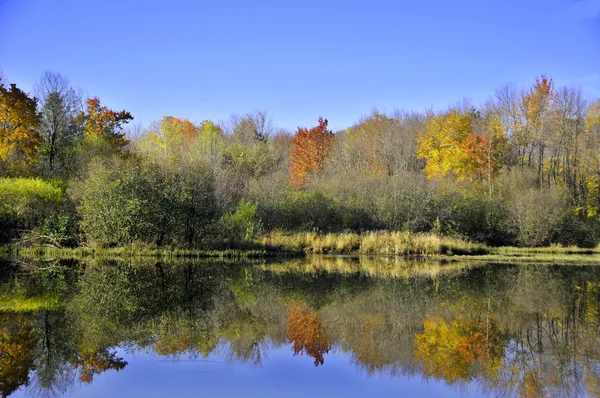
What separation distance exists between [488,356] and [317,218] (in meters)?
21.6

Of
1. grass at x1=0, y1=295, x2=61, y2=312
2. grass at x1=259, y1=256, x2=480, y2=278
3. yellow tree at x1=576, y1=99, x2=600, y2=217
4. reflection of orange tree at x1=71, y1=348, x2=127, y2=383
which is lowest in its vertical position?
reflection of orange tree at x1=71, y1=348, x2=127, y2=383

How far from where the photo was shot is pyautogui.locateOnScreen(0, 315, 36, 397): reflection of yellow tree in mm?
6943

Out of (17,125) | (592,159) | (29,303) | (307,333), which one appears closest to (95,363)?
(307,333)

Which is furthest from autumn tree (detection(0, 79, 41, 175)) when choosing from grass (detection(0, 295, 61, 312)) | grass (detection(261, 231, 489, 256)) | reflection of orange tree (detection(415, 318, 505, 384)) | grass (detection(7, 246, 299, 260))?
reflection of orange tree (detection(415, 318, 505, 384))

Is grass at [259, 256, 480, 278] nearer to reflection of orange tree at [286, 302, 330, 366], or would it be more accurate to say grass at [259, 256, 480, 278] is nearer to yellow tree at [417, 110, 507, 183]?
reflection of orange tree at [286, 302, 330, 366]

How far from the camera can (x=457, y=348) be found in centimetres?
899

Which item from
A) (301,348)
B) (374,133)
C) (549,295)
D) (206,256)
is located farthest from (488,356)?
(374,133)

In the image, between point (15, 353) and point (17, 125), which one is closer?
point (15, 353)

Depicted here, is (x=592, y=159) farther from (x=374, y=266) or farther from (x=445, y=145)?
(x=374, y=266)

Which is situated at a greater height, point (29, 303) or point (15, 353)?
point (29, 303)

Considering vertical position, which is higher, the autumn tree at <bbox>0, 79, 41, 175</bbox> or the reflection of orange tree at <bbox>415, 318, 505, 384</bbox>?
the autumn tree at <bbox>0, 79, 41, 175</bbox>

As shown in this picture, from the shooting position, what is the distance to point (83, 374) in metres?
7.38

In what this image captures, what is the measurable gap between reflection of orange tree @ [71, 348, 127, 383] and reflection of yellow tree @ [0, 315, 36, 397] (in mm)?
651

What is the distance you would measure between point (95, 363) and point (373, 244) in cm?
2041
